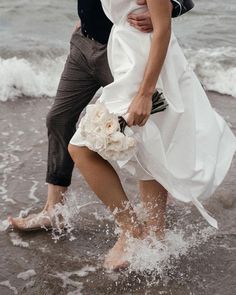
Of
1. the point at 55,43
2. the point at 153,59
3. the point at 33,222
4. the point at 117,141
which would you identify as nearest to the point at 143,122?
the point at 117,141

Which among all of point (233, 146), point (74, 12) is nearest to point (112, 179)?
point (233, 146)

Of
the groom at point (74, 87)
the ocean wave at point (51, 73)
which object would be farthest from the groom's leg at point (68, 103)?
the ocean wave at point (51, 73)

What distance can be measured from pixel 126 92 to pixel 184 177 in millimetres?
557

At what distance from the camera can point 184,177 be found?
3186mm

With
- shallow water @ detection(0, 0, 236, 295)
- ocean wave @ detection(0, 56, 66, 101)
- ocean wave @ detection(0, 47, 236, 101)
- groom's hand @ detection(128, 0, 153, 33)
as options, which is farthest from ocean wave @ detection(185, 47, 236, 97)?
groom's hand @ detection(128, 0, 153, 33)

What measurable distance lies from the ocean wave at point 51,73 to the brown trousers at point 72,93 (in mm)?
3223

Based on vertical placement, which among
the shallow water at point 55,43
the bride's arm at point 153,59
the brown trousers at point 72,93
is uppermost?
the bride's arm at point 153,59

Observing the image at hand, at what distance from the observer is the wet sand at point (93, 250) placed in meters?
3.27

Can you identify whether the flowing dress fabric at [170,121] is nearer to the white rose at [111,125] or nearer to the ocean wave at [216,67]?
the white rose at [111,125]

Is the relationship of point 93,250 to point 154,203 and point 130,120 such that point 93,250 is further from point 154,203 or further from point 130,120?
point 130,120

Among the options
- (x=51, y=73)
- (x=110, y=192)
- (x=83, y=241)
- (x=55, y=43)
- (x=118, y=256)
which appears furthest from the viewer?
(x=55, y=43)

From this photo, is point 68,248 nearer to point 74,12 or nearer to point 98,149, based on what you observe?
point 98,149

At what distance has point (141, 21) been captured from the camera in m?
3.00

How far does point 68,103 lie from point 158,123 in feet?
2.46
